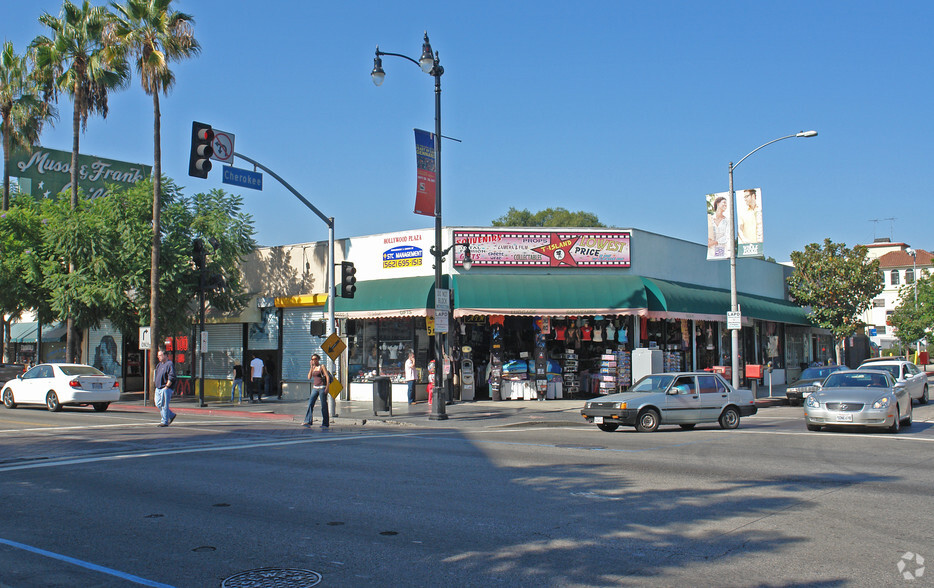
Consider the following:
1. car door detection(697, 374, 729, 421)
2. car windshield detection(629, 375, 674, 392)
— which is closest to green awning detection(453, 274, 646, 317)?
car windshield detection(629, 375, 674, 392)

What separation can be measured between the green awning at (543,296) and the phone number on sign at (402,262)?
6.57ft

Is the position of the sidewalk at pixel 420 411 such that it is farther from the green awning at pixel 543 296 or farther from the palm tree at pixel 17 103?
the palm tree at pixel 17 103

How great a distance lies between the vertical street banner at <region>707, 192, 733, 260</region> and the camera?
2761 centimetres

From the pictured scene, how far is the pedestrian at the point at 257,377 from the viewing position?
1123 inches

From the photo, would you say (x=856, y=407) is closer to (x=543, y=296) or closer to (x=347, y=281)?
(x=543, y=296)

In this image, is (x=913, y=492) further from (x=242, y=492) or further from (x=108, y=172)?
(x=108, y=172)

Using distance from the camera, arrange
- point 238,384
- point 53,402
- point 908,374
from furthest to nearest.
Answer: point 238,384, point 908,374, point 53,402

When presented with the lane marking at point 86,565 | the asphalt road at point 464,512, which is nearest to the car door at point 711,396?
the asphalt road at point 464,512

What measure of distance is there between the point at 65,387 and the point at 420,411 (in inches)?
434

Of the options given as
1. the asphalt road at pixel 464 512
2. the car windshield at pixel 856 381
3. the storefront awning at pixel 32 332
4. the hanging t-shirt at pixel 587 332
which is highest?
the storefront awning at pixel 32 332

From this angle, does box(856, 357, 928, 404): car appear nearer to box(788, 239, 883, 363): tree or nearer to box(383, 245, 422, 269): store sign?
box(788, 239, 883, 363): tree

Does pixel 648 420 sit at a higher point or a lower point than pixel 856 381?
lower

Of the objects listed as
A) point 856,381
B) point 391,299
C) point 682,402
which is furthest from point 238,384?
point 856,381

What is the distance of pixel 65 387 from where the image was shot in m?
23.3
